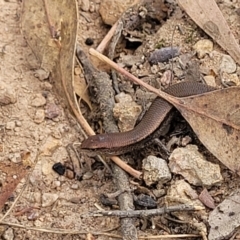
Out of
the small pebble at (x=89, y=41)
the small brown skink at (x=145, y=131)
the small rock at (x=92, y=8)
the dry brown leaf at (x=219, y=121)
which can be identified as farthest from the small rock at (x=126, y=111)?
the small rock at (x=92, y=8)

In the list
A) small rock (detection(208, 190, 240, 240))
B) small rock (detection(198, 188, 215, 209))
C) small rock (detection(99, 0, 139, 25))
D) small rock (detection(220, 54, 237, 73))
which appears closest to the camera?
small rock (detection(208, 190, 240, 240))

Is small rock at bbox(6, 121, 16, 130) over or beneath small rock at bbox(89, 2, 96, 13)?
beneath

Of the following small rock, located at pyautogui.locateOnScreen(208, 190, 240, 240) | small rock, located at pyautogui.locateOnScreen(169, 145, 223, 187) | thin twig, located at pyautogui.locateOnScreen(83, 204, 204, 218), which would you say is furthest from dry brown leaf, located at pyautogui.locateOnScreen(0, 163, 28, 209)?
small rock, located at pyautogui.locateOnScreen(208, 190, 240, 240)

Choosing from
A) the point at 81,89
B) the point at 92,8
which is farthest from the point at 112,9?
the point at 81,89

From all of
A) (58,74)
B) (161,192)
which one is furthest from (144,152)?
(58,74)

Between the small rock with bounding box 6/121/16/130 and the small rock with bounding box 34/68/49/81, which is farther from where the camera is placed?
the small rock with bounding box 34/68/49/81

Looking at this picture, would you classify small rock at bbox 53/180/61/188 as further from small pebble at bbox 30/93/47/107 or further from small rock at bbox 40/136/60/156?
small pebble at bbox 30/93/47/107
